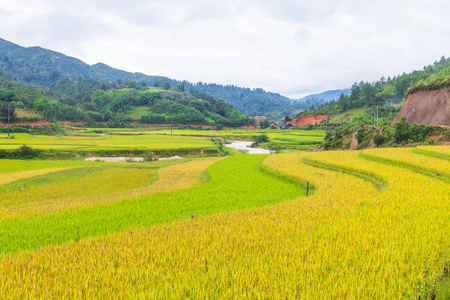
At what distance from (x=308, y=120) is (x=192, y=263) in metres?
81.6

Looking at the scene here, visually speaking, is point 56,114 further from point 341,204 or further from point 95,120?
point 341,204

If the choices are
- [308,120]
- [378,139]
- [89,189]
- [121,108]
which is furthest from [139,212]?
[121,108]

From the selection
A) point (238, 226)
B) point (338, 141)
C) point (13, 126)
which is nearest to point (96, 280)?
point (238, 226)

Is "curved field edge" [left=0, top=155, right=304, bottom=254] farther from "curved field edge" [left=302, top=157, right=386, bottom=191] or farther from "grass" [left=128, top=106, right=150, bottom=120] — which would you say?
"grass" [left=128, top=106, right=150, bottom=120]

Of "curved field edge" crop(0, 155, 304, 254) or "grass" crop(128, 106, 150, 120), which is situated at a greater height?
"grass" crop(128, 106, 150, 120)

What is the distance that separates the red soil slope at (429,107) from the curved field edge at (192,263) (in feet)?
95.0

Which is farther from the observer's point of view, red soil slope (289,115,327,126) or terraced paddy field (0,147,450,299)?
red soil slope (289,115,327,126)

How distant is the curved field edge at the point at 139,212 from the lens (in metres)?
5.09

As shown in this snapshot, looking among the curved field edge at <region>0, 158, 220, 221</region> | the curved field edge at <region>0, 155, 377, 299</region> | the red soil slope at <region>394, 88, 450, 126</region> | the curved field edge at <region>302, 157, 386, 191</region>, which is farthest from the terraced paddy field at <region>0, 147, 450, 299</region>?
the red soil slope at <region>394, 88, 450, 126</region>

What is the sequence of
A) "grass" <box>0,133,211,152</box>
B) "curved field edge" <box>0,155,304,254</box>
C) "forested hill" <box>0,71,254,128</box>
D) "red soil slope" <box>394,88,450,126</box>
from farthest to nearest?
"forested hill" <box>0,71,254,128</box> → "grass" <box>0,133,211,152</box> → "red soil slope" <box>394,88,450,126</box> → "curved field edge" <box>0,155,304,254</box>

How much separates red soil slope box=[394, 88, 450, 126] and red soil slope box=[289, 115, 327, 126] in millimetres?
44952

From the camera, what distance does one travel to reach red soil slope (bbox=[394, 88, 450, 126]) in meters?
25.5

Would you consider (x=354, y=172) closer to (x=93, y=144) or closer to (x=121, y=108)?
(x=93, y=144)

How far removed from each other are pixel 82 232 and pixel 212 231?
2.84 meters
